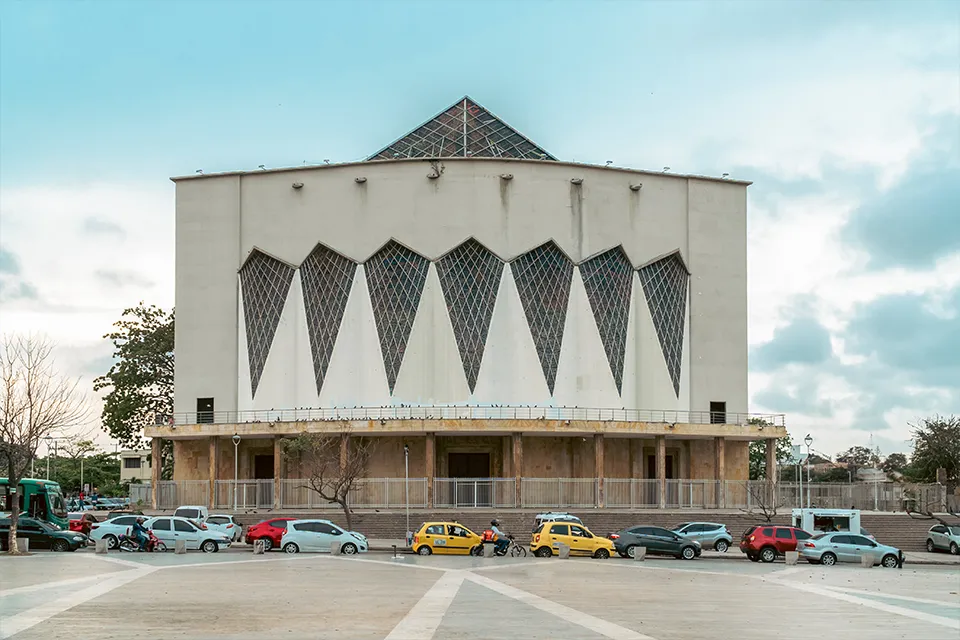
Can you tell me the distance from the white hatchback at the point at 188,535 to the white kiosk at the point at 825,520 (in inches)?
803

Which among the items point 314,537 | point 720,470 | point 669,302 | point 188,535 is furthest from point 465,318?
point 188,535

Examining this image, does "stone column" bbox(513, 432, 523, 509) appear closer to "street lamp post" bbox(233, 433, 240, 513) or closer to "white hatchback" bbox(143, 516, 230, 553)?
"street lamp post" bbox(233, 433, 240, 513)

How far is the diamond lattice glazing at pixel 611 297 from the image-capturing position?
59031 millimetres

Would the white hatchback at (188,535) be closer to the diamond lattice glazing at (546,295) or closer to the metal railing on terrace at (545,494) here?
the metal railing on terrace at (545,494)

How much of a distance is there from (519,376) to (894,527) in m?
17.6

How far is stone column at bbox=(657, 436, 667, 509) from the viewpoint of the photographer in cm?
5500

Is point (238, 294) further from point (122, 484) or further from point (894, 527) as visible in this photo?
point (122, 484)

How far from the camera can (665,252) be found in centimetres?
6100

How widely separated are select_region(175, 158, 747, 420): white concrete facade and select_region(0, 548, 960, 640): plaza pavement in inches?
898

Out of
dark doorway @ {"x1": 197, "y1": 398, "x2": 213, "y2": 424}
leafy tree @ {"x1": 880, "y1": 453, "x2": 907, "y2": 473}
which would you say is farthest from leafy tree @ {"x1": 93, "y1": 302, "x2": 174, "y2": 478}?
leafy tree @ {"x1": 880, "y1": 453, "x2": 907, "y2": 473}

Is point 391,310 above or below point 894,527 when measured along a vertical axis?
above

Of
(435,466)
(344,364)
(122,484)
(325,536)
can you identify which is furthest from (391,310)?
(122,484)

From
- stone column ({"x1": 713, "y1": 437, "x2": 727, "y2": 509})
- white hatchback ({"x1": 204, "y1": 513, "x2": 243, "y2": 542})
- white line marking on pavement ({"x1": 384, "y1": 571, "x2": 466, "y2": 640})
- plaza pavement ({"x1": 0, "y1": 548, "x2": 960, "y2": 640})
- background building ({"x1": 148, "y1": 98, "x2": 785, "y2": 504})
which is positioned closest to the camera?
white line marking on pavement ({"x1": 384, "y1": 571, "x2": 466, "y2": 640})

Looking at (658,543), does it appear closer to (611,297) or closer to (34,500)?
(611,297)
